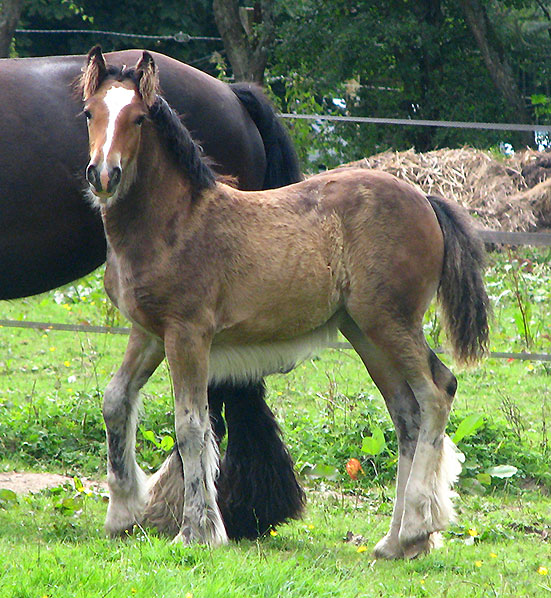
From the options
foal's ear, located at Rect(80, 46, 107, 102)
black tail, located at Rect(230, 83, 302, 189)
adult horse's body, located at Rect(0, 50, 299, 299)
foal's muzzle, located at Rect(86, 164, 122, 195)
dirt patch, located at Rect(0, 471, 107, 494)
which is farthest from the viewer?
dirt patch, located at Rect(0, 471, 107, 494)

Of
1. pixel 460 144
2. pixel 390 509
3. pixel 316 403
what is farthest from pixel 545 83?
pixel 390 509

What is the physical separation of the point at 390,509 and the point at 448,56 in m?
17.5

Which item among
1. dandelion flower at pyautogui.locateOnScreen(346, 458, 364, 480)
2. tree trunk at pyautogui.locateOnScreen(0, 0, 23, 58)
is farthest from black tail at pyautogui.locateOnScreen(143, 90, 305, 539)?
tree trunk at pyautogui.locateOnScreen(0, 0, 23, 58)

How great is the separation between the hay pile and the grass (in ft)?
10.4

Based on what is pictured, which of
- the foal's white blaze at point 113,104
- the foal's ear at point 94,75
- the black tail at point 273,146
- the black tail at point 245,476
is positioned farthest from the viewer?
the black tail at point 273,146

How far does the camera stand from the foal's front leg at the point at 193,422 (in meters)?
3.98

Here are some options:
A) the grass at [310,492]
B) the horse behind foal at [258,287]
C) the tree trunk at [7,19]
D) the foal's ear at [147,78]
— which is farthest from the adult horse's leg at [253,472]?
the tree trunk at [7,19]

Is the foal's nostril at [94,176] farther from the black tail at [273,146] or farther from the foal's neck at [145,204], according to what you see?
the black tail at [273,146]

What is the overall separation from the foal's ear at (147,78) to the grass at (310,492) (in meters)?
1.77

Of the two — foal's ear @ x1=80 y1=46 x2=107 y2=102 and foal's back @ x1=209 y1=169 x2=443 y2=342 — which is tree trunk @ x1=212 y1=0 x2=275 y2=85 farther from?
foal's ear @ x1=80 y1=46 x2=107 y2=102

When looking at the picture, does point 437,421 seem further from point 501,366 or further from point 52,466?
point 501,366

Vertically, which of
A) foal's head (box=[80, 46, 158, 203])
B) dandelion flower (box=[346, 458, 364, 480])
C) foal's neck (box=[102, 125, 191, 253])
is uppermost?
foal's head (box=[80, 46, 158, 203])

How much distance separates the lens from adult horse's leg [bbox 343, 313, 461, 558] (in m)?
4.19

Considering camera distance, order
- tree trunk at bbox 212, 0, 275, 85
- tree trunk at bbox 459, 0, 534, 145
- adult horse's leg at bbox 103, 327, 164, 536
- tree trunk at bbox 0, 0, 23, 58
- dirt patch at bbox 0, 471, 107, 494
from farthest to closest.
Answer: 1. tree trunk at bbox 459, 0, 534, 145
2. tree trunk at bbox 212, 0, 275, 85
3. tree trunk at bbox 0, 0, 23, 58
4. dirt patch at bbox 0, 471, 107, 494
5. adult horse's leg at bbox 103, 327, 164, 536
